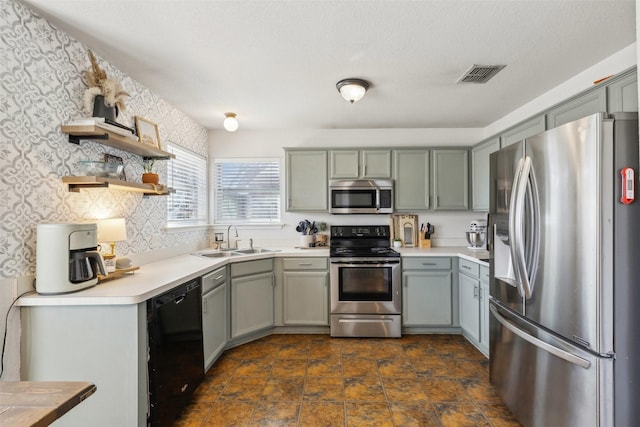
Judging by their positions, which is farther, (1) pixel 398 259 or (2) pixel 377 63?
(1) pixel 398 259

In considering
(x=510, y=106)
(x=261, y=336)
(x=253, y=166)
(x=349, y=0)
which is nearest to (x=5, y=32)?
(x=349, y=0)

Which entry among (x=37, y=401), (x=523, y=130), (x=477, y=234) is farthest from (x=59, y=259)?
(x=477, y=234)

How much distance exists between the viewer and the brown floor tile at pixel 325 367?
2.60 metres

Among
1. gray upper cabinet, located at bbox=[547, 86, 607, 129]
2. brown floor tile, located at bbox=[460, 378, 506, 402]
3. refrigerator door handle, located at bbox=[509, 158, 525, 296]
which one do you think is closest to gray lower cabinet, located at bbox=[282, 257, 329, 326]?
brown floor tile, located at bbox=[460, 378, 506, 402]

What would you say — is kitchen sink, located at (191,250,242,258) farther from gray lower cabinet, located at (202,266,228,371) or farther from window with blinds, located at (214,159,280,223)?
window with blinds, located at (214,159,280,223)

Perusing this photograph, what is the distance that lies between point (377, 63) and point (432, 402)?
241 cm

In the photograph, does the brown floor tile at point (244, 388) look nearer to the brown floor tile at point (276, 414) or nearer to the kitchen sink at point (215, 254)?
the brown floor tile at point (276, 414)

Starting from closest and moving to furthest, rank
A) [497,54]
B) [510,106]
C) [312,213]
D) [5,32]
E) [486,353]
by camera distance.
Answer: [5,32] → [497,54] → [486,353] → [510,106] → [312,213]

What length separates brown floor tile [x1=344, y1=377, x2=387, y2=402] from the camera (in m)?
2.24

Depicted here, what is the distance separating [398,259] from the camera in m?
3.32

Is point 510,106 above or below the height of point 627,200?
above

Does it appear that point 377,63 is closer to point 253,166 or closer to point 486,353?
point 253,166

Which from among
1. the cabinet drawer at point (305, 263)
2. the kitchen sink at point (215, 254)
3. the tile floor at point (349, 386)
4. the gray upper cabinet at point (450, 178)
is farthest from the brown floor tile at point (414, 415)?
the gray upper cabinet at point (450, 178)

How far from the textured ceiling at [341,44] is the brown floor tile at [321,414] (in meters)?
2.38
